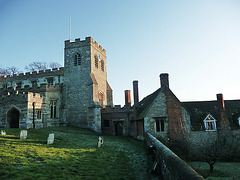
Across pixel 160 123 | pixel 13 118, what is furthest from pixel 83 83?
pixel 160 123

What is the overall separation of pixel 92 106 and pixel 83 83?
4.34 metres

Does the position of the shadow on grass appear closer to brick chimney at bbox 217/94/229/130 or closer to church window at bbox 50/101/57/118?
brick chimney at bbox 217/94/229/130

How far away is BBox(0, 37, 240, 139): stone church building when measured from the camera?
1862 cm

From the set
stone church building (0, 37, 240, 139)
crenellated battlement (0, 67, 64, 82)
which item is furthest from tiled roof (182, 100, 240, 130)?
crenellated battlement (0, 67, 64, 82)

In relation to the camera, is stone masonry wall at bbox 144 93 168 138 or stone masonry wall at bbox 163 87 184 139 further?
stone masonry wall at bbox 163 87 184 139

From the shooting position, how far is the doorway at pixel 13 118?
21.4 m

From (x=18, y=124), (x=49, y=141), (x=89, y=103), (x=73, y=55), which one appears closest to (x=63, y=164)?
(x=49, y=141)

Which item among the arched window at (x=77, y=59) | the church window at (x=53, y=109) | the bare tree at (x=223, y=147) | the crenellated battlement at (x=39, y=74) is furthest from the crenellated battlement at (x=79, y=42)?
the bare tree at (x=223, y=147)

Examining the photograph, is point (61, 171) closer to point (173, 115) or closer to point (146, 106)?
point (173, 115)

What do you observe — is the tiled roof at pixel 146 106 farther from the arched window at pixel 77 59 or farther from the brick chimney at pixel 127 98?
the arched window at pixel 77 59

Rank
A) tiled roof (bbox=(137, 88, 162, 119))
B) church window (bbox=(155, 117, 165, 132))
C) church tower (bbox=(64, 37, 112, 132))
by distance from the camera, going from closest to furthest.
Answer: church window (bbox=(155, 117, 165, 132)) < tiled roof (bbox=(137, 88, 162, 119)) < church tower (bbox=(64, 37, 112, 132))

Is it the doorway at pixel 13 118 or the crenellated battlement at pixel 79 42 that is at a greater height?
the crenellated battlement at pixel 79 42

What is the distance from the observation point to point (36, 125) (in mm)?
21656

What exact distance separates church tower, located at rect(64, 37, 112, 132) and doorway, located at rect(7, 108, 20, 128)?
275 inches
